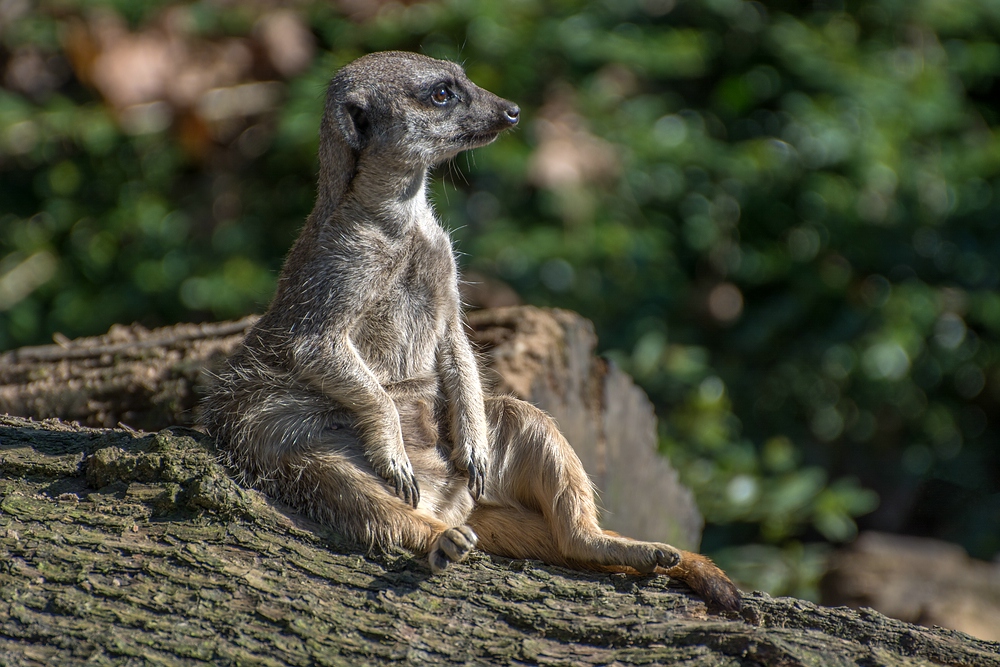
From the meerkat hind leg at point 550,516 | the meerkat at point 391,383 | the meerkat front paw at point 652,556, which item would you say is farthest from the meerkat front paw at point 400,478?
the meerkat front paw at point 652,556

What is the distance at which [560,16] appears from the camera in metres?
5.18

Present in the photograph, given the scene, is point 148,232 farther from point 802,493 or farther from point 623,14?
point 802,493

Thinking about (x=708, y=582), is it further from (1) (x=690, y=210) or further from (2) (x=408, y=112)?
(1) (x=690, y=210)

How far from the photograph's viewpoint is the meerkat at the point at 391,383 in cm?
244

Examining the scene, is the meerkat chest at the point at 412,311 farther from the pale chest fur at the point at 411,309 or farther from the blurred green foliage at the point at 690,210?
the blurred green foliage at the point at 690,210

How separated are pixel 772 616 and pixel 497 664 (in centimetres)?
61

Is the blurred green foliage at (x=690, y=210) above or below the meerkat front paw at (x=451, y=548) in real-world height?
above

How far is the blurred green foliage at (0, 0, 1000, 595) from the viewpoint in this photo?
4.87 metres

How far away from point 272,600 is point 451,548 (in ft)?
1.31

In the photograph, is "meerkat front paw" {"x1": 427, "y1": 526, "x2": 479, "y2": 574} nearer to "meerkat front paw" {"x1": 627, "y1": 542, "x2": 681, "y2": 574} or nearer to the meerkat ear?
"meerkat front paw" {"x1": 627, "y1": 542, "x2": 681, "y2": 574}

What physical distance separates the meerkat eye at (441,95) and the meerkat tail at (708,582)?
1.46 metres

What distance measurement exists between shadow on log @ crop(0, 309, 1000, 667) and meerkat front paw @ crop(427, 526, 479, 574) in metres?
0.05

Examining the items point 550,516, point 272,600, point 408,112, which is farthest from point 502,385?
point 272,600

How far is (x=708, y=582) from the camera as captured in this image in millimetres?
2150
